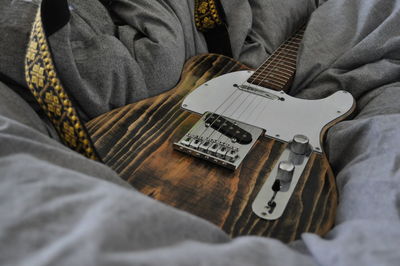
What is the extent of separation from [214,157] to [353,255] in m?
0.28

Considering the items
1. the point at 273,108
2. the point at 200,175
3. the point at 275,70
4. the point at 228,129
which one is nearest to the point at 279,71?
the point at 275,70

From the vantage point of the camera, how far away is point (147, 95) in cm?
77

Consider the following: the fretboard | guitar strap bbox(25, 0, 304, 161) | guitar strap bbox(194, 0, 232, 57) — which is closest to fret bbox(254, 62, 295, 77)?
the fretboard

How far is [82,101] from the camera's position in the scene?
2.24ft

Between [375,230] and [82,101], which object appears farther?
[82,101]

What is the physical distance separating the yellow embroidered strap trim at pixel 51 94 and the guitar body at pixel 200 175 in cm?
6

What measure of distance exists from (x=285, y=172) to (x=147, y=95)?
323mm

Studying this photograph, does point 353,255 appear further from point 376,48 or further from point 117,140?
point 376,48

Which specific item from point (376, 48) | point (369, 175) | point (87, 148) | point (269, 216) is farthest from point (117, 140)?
point (376, 48)

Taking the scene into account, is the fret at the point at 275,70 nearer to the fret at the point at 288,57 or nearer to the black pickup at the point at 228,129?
the fret at the point at 288,57

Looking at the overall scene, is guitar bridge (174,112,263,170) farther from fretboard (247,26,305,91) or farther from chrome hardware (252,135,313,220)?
fretboard (247,26,305,91)

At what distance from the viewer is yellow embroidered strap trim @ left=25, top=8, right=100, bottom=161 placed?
0.55 metres

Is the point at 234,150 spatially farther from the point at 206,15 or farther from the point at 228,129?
the point at 206,15

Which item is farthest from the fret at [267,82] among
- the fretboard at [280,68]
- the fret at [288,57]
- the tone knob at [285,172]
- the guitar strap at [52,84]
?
the guitar strap at [52,84]
